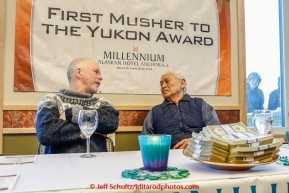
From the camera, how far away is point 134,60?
232 centimetres

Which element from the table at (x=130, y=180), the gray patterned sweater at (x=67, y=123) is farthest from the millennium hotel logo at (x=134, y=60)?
the table at (x=130, y=180)

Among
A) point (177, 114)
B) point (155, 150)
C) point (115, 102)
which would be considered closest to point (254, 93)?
point (177, 114)

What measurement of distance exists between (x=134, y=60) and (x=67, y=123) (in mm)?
1025

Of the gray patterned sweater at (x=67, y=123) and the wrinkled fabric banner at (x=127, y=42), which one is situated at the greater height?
the wrinkled fabric banner at (x=127, y=42)

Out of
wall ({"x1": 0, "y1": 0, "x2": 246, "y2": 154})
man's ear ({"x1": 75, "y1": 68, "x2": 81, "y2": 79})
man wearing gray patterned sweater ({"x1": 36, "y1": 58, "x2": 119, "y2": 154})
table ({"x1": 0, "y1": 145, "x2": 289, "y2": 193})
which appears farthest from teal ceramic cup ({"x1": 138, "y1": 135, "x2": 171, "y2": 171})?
wall ({"x1": 0, "y1": 0, "x2": 246, "y2": 154})

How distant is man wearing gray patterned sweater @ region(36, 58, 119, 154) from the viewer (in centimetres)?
143

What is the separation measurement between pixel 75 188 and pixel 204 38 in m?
2.13

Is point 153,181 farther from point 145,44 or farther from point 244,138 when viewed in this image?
point 145,44

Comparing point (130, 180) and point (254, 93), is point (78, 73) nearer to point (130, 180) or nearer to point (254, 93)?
point (130, 180)

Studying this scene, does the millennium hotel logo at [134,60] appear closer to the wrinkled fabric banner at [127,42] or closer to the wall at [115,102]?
the wrinkled fabric banner at [127,42]

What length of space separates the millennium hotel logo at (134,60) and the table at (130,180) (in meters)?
1.45

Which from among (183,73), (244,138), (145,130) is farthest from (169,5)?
(244,138)

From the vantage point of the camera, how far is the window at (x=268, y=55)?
2.78m

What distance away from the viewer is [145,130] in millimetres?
2117
